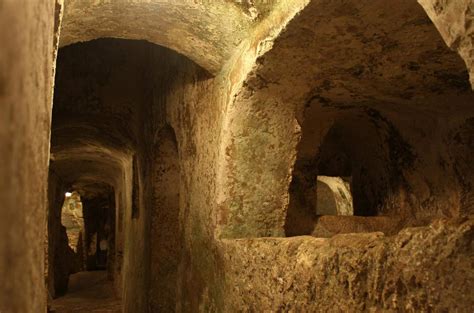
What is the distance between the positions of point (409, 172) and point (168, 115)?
1.98 meters

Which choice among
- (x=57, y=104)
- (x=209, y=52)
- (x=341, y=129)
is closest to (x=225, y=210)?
(x=209, y=52)

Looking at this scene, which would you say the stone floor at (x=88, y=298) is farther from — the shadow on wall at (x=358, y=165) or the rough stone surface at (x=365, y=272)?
the rough stone surface at (x=365, y=272)

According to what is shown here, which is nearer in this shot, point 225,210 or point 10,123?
point 10,123

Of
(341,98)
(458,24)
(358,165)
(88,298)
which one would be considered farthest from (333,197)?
(458,24)

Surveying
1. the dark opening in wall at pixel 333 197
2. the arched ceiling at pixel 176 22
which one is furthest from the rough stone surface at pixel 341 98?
the dark opening in wall at pixel 333 197

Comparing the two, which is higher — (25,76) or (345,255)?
(25,76)

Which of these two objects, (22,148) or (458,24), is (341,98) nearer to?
(458,24)

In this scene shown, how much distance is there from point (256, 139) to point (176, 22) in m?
0.74

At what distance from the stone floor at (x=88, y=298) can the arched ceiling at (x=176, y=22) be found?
4.90 metres

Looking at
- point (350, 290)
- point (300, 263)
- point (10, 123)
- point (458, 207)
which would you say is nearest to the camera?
point (10, 123)

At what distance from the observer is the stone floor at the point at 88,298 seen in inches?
300

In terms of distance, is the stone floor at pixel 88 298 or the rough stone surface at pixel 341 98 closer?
the rough stone surface at pixel 341 98

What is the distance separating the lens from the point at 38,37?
1188 mm

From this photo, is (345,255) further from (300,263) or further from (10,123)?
(10,123)
